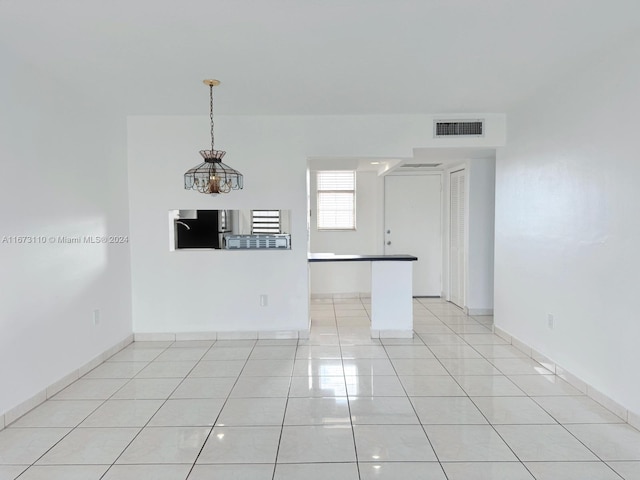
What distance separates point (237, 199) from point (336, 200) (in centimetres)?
262

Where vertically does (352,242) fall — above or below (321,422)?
above

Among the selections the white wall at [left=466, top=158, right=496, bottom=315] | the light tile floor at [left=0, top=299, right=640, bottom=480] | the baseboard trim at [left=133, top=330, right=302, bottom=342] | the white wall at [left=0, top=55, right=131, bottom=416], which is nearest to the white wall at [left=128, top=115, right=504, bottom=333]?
the baseboard trim at [left=133, top=330, right=302, bottom=342]

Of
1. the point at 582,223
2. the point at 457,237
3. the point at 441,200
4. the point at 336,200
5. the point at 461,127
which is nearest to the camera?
the point at 582,223

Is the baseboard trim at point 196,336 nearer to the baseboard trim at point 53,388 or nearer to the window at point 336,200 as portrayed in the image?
the baseboard trim at point 53,388

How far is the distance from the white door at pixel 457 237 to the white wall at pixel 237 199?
5.16 feet

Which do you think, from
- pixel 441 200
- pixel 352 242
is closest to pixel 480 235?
pixel 441 200

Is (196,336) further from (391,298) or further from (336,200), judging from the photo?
(336,200)

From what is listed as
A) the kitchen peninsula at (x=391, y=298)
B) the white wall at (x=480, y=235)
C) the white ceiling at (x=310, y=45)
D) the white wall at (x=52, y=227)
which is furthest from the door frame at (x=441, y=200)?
the white wall at (x=52, y=227)

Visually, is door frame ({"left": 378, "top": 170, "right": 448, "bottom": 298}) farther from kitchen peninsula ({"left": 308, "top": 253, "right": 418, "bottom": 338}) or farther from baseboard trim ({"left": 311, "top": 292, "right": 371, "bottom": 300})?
kitchen peninsula ({"left": 308, "top": 253, "right": 418, "bottom": 338})

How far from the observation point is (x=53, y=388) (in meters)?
3.04

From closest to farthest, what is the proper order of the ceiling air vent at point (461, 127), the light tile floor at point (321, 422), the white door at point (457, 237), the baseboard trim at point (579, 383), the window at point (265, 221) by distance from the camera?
the light tile floor at point (321, 422)
the baseboard trim at point (579, 383)
the ceiling air vent at point (461, 127)
the window at point (265, 221)
the white door at point (457, 237)

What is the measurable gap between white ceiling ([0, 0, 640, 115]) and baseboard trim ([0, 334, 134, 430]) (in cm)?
228

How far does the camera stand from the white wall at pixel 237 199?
169 inches

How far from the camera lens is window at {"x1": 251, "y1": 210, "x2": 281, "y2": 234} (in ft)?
14.4
